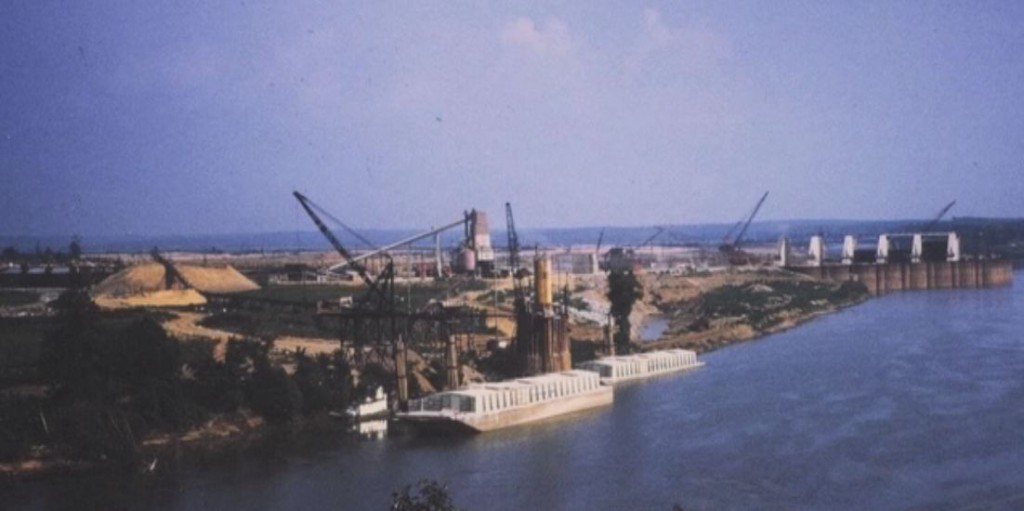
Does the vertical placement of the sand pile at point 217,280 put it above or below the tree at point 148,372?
above

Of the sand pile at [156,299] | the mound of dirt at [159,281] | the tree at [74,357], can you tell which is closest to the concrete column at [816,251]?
the mound of dirt at [159,281]

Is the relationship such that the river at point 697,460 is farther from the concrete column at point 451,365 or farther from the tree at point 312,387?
the concrete column at point 451,365

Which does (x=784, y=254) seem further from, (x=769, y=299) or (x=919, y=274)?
(x=769, y=299)

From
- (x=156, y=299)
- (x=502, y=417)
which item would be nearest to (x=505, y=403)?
(x=502, y=417)

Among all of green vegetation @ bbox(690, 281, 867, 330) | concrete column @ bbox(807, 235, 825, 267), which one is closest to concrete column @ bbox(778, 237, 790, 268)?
concrete column @ bbox(807, 235, 825, 267)

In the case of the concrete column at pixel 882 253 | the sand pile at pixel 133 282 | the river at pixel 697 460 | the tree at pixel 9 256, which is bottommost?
the river at pixel 697 460

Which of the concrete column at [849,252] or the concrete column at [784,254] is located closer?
the concrete column at [849,252]

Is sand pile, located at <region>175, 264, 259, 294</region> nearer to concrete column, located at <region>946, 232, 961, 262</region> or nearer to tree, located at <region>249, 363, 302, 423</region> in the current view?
tree, located at <region>249, 363, 302, 423</region>
